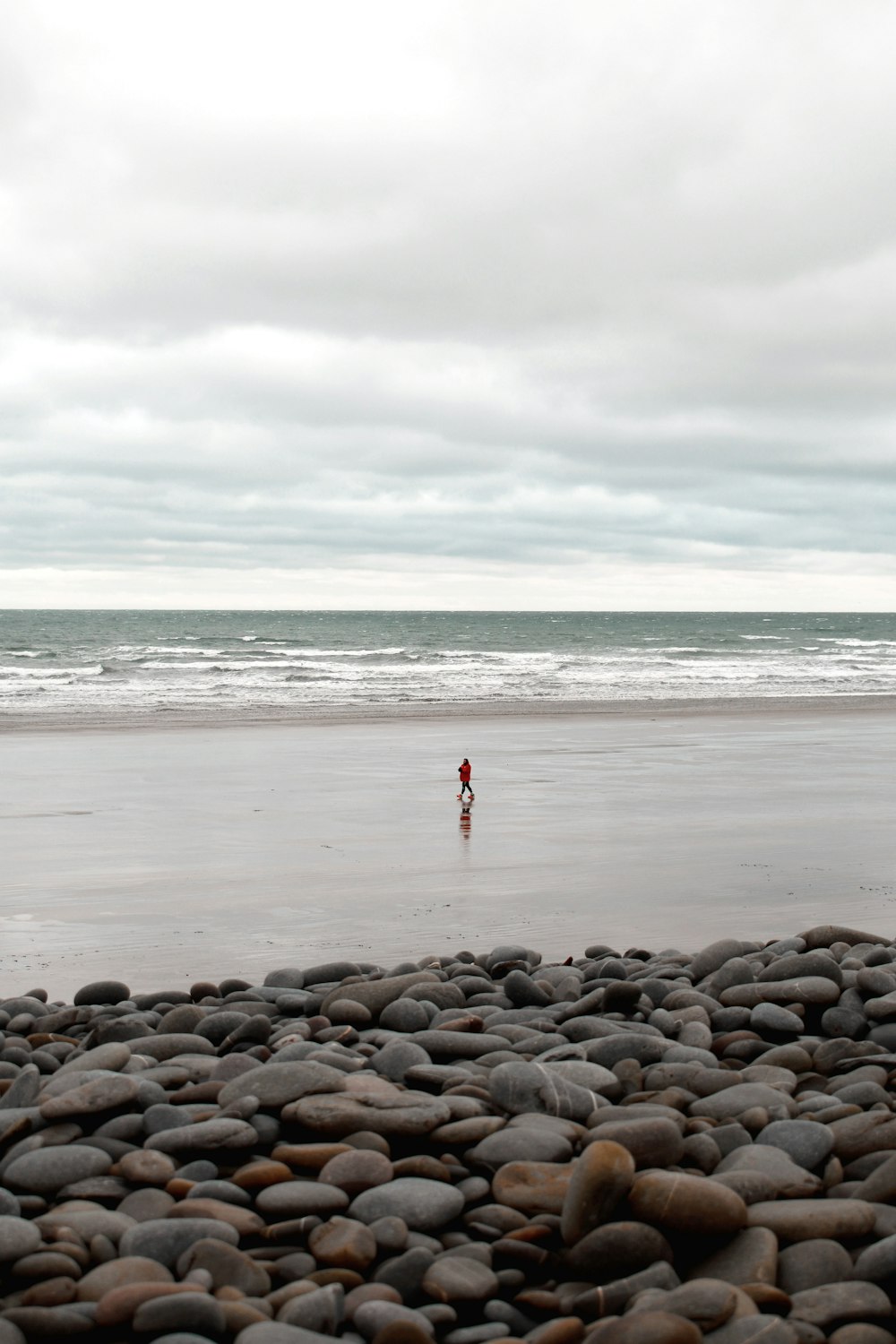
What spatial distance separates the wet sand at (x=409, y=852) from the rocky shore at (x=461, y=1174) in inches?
98.3

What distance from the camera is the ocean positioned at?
33.6 metres

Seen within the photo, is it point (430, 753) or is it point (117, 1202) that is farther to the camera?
point (430, 753)

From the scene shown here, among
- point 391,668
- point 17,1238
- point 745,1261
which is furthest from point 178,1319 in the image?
point 391,668

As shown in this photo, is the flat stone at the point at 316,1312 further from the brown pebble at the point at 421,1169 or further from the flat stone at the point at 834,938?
the flat stone at the point at 834,938

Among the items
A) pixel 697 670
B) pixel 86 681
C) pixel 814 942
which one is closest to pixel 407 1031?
pixel 814 942

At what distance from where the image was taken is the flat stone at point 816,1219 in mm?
3635

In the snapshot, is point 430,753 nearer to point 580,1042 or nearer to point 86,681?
point 580,1042

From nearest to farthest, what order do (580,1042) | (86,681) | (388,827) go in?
(580,1042)
(388,827)
(86,681)

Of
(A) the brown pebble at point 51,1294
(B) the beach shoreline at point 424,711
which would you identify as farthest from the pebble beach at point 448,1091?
(B) the beach shoreline at point 424,711

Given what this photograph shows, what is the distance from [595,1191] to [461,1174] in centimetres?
59

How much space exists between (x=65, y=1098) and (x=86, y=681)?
37.6 m

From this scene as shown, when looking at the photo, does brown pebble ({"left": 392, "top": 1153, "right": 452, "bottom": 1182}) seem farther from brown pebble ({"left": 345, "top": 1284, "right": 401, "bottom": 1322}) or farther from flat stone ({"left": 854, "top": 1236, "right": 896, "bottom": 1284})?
flat stone ({"left": 854, "top": 1236, "right": 896, "bottom": 1284})

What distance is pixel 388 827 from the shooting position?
41.9ft

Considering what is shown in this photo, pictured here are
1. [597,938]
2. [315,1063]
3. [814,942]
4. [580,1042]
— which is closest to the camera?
[315,1063]
